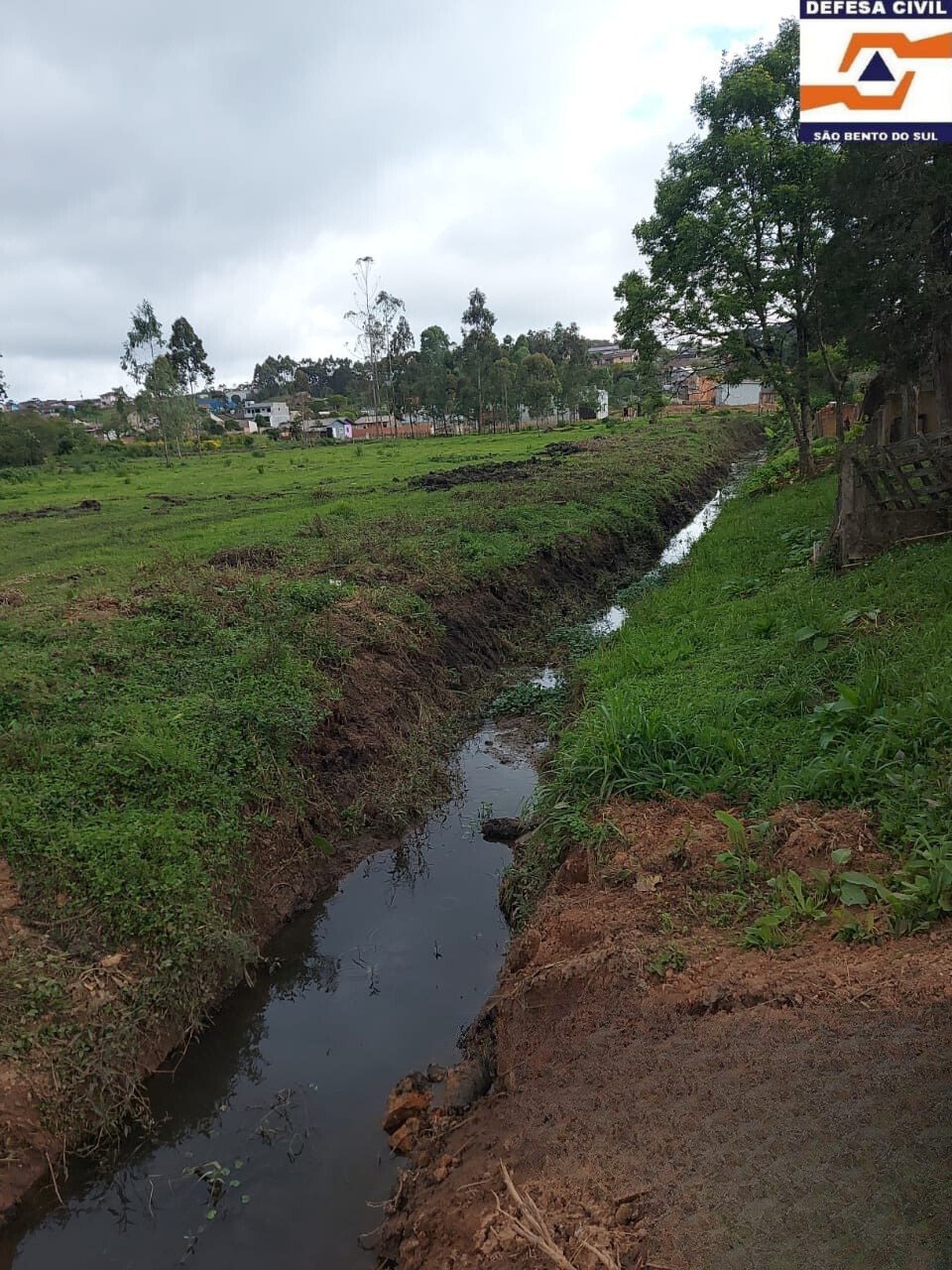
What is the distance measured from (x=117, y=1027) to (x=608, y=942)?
3.15 meters

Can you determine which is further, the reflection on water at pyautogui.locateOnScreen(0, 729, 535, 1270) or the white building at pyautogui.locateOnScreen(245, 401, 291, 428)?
the white building at pyautogui.locateOnScreen(245, 401, 291, 428)

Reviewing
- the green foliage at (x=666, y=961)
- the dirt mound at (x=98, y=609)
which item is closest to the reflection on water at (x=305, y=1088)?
the green foliage at (x=666, y=961)

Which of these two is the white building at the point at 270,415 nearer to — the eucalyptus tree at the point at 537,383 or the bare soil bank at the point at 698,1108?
the eucalyptus tree at the point at 537,383

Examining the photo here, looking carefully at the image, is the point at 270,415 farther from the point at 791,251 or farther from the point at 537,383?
the point at 791,251

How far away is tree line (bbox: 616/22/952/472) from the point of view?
459 inches

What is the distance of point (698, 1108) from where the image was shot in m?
3.20

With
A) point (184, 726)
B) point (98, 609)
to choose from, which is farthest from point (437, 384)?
point (184, 726)

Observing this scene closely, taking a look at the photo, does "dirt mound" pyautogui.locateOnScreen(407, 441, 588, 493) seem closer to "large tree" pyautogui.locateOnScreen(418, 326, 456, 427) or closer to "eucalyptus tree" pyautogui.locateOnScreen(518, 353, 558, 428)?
"eucalyptus tree" pyautogui.locateOnScreen(518, 353, 558, 428)

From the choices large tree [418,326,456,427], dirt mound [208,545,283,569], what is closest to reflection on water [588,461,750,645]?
dirt mound [208,545,283,569]

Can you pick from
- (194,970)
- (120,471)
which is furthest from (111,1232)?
(120,471)

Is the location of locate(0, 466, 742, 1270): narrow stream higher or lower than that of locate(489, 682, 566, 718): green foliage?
lower

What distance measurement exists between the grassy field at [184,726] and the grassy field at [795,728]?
2.31 m

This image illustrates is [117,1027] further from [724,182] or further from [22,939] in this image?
[724,182]

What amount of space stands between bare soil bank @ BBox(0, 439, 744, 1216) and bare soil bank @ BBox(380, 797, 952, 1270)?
81.8 inches
